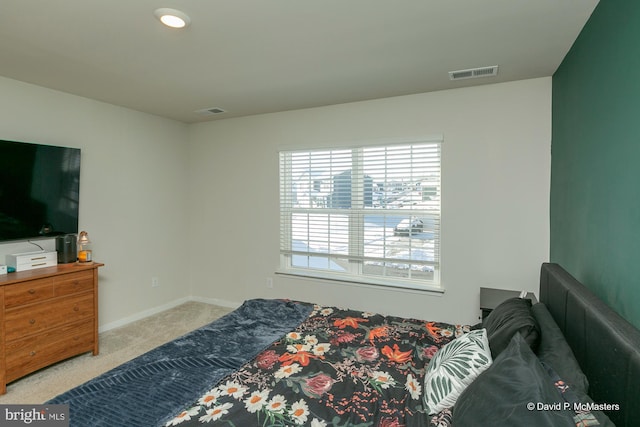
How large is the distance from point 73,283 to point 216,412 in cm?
241

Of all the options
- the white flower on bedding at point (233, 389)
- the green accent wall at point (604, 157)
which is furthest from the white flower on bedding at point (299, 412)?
the green accent wall at point (604, 157)

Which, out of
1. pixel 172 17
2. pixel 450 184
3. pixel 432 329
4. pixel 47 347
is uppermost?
pixel 172 17

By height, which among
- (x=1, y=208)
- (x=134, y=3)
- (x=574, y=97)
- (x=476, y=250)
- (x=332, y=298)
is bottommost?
(x=332, y=298)

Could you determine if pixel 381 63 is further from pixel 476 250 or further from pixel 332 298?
pixel 332 298

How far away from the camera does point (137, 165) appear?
13.4 ft

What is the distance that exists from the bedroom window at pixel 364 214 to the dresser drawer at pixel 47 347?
211cm

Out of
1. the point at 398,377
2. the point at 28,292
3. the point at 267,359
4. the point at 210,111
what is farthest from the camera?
the point at 210,111

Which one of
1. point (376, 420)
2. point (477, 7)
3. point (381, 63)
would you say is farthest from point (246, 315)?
point (477, 7)

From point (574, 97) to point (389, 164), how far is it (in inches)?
64.9

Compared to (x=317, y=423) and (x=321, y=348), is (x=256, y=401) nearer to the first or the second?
(x=317, y=423)

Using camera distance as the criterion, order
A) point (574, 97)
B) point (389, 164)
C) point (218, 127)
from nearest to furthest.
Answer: point (574, 97), point (389, 164), point (218, 127)

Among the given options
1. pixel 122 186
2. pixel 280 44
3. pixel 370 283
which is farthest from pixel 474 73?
pixel 122 186

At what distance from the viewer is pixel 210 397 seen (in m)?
1.49

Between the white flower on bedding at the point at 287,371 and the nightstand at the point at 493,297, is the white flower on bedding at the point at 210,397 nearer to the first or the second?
the white flower on bedding at the point at 287,371
